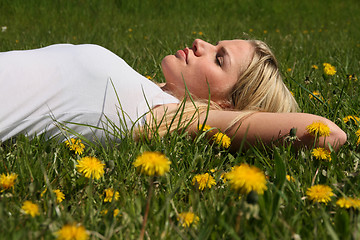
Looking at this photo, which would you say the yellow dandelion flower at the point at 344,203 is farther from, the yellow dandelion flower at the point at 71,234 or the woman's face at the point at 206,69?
the woman's face at the point at 206,69

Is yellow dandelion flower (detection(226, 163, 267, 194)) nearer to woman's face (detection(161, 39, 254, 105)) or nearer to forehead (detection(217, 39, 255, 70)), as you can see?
woman's face (detection(161, 39, 254, 105))

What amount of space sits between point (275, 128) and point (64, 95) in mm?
888

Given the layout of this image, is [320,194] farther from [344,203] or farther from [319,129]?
[319,129]

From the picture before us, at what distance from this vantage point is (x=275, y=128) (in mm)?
1675

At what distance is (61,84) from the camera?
5.81 feet

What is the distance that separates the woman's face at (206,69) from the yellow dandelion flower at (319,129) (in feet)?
2.02

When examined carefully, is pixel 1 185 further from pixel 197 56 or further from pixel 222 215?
pixel 197 56

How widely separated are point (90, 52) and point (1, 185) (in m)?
0.94

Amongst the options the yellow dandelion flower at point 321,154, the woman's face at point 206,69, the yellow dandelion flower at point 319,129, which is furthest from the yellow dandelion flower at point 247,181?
the woman's face at point 206,69

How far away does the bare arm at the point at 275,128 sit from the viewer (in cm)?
163

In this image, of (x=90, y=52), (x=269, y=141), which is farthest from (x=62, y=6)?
(x=269, y=141)

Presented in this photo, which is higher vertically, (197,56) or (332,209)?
(197,56)

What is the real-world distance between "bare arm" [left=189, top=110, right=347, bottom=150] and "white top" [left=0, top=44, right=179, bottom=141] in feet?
1.05

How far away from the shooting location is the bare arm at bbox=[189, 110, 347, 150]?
1629 mm
